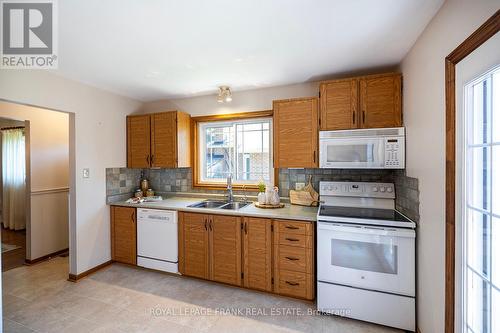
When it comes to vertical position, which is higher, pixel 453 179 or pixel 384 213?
pixel 453 179

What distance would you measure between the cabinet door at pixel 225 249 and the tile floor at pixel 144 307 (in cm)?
15

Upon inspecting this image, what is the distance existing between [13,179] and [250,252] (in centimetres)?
513

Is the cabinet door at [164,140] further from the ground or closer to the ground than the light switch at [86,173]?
further from the ground

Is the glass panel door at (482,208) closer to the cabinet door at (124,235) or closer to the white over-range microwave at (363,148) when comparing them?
the white over-range microwave at (363,148)

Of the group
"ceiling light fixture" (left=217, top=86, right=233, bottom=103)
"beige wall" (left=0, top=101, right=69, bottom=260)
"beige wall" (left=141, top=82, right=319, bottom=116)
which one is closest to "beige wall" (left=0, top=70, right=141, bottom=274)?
"beige wall" (left=141, top=82, right=319, bottom=116)

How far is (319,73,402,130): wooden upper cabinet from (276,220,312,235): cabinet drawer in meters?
A: 1.02

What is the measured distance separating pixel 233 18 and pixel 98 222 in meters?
2.91

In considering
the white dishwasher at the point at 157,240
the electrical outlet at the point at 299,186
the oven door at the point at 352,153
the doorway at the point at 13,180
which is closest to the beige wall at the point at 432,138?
the oven door at the point at 352,153

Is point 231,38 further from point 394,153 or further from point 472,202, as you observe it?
point 472,202

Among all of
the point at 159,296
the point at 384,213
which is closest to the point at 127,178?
the point at 159,296

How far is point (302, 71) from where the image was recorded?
93.2 inches

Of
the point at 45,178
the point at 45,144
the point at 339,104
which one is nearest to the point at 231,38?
the point at 339,104

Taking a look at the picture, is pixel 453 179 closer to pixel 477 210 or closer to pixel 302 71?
pixel 477 210

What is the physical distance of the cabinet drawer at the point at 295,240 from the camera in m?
2.14
